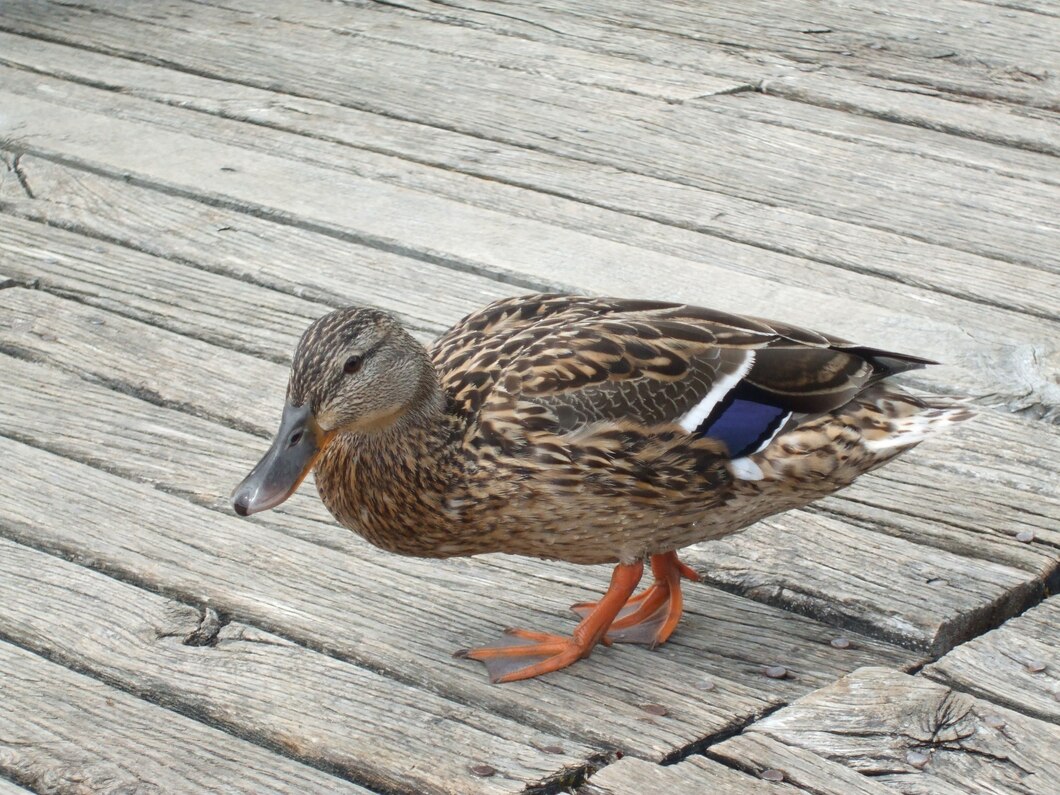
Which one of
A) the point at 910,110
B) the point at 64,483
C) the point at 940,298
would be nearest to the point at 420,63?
the point at 910,110

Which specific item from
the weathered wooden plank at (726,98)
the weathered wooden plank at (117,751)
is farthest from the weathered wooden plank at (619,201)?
the weathered wooden plank at (117,751)

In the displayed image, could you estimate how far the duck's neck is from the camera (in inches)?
114

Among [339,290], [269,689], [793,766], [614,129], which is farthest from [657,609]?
[614,129]

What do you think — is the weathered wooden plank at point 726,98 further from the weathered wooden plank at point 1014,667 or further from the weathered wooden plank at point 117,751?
the weathered wooden plank at point 117,751

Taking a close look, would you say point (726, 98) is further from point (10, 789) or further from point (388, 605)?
point (10, 789)

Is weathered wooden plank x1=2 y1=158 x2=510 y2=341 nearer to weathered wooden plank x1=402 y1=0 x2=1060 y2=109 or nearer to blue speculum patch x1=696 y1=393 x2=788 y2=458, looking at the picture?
blue speculum patch x1=696 y1=393 x2=788 y2=458

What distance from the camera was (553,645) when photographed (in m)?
2.82

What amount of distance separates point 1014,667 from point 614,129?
2649mm

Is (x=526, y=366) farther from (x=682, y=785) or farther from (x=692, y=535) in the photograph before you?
(x=682, y=785)

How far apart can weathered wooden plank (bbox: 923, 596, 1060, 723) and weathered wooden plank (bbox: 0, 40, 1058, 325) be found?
1291mm

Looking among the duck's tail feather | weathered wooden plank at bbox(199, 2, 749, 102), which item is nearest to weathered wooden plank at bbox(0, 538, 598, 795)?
the duck's tail feather

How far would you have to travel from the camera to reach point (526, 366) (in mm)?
2902

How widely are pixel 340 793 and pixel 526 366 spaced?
88 centimetres

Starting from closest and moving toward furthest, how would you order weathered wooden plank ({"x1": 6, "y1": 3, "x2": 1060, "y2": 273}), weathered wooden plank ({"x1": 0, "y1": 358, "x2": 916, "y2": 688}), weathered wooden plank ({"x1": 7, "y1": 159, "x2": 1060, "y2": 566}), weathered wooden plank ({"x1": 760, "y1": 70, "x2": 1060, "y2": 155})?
weathered wooden plank ({"x1": 0, "y1": 358, "x2": 916, "y2": 688})
weathered wooden plank ({"x1": 7, "y1": 159, "x2": 1060, "y2": 566})
weathered wooden plank ({"x1": 6, "y1": 3, "x2": 1060, "y2": 273})
weathered wooden plank ({"x1": 760, "y1": 70, "x2": 1060, "y2": 155})
